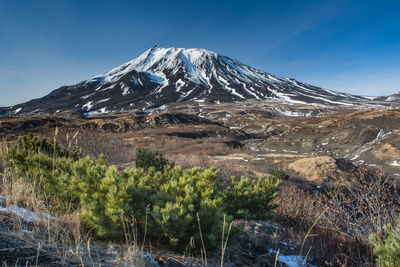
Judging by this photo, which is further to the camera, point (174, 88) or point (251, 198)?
point (174, 88)

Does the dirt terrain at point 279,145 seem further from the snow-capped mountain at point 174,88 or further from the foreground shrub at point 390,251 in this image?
the snow-capped mountain at point 174,88

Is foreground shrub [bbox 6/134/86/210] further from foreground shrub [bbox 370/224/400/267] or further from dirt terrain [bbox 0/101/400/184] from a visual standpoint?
dirt terrain [bbox 0/101/400/184]

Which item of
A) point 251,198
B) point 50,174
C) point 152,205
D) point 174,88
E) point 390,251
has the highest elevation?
point 174,88

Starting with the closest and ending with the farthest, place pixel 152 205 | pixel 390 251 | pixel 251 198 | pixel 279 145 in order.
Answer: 1. pixel 390 251
2. pixel 152 205
3. pixel 251 198
4. pixel 279 145

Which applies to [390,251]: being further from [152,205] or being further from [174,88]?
[174,88]

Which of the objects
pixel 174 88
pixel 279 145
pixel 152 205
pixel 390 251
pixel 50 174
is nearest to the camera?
pixel 390 251

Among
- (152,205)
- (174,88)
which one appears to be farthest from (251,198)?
(174,88)

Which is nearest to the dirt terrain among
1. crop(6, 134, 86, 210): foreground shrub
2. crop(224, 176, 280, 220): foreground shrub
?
crop(6, 134, 86, 210): foreground shrub

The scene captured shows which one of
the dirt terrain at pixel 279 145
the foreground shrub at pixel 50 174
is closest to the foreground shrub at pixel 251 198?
the foreground shrub at pixel 50 174
